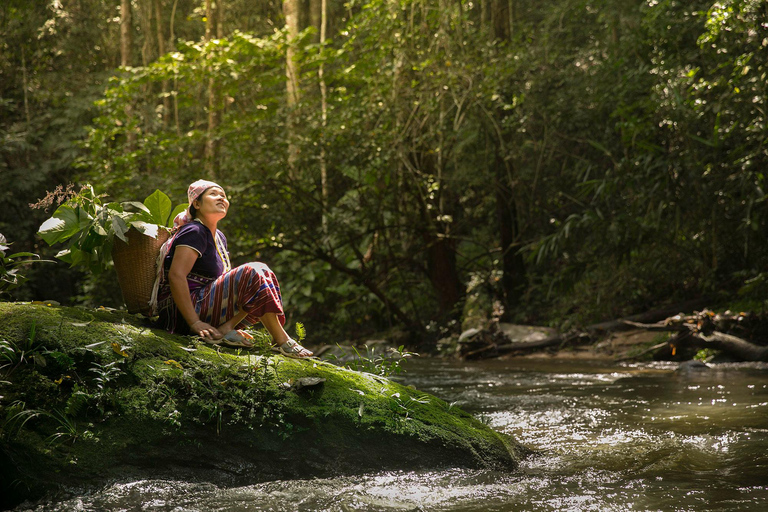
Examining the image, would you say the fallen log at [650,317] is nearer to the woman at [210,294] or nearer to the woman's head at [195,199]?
the woman at [210,294]

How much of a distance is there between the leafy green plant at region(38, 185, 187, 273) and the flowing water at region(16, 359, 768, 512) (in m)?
1.50

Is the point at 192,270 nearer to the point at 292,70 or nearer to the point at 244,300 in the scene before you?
the point at 244,300

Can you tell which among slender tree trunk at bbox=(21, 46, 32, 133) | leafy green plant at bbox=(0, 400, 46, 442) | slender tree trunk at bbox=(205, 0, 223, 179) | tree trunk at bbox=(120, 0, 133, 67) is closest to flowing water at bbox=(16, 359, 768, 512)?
leafy green plant at bbox=(0, 400, 46, 442)

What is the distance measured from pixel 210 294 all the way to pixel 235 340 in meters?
0.30

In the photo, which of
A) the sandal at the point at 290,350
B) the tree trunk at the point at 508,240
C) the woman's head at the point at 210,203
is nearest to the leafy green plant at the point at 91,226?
the woman's head at the point at 210,203

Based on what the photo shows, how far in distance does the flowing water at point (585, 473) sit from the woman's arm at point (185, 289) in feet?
3.44

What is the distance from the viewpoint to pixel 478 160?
13.5 meters

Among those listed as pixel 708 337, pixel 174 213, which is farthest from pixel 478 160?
pixel 174 213

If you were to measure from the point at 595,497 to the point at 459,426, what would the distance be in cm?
88

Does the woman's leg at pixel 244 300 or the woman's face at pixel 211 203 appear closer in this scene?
the woman's leg at pixel 244 300

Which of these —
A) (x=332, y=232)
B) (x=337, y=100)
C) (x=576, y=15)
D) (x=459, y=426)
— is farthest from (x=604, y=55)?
(x=459, y=426)

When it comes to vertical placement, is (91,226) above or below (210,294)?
above

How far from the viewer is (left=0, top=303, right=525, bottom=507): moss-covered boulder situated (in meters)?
2.93

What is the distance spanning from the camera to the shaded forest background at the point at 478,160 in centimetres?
940
